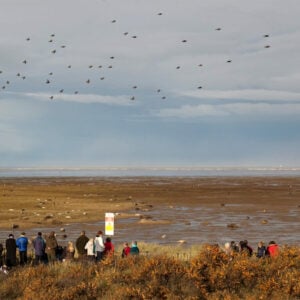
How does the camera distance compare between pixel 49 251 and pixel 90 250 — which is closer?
pixel 90 250

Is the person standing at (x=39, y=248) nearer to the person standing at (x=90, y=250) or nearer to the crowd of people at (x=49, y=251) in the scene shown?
the crowd of people at (x=49, y=251)

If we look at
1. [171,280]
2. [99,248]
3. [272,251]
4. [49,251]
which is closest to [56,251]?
[49,251]

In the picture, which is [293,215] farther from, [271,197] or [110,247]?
[110,247]

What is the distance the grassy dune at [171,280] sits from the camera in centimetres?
1784

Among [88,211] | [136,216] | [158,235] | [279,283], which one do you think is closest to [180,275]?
[279,283]

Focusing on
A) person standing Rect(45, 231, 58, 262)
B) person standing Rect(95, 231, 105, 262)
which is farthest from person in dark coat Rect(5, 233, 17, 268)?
person standing Rect(95, 231, 105, 262)

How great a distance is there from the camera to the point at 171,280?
1888cm

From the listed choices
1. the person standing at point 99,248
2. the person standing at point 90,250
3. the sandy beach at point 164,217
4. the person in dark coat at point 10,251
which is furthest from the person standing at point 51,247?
the sandy beach at point 164,217

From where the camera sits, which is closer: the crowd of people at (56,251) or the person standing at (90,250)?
the crowd of people at (56,251)

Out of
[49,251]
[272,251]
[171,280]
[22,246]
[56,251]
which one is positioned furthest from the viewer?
[56,251]

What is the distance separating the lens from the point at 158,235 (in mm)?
37562

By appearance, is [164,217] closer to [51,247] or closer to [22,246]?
[51,247]

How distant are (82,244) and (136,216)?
2527 cm

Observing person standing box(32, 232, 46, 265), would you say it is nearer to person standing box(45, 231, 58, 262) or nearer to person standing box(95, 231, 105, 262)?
person standing box(45, 231, 58, 262)
